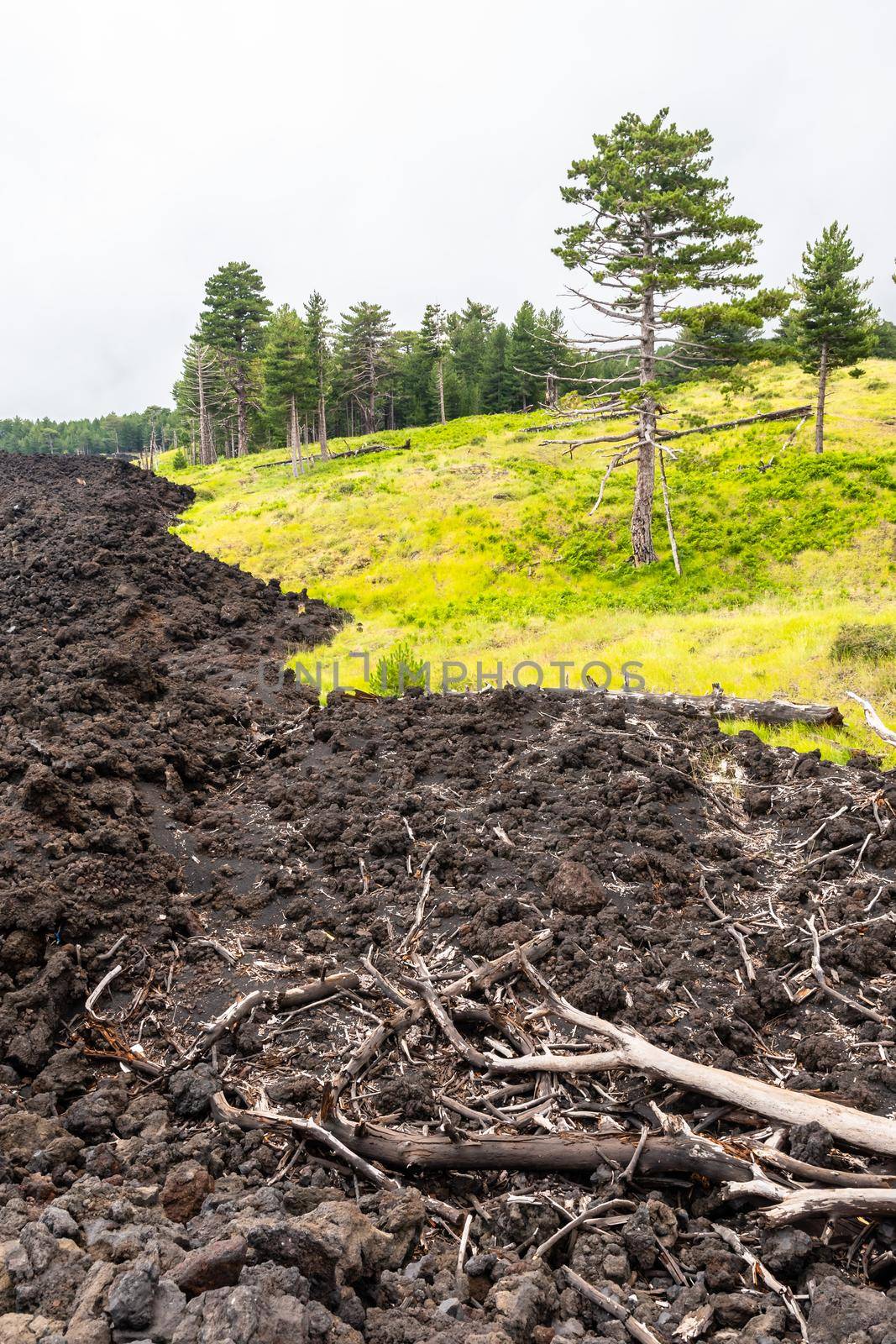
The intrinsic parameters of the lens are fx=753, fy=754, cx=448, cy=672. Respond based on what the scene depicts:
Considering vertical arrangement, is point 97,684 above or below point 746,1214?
above

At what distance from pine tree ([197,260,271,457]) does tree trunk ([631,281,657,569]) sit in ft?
121

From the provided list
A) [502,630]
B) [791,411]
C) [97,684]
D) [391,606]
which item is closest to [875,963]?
[97,684]

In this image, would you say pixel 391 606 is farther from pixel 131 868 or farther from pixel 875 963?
pixel 875 963

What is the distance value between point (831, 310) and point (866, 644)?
78.4 ft

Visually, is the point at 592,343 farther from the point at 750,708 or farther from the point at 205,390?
the point at 205,390

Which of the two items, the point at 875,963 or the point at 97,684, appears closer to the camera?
the point at 875,963

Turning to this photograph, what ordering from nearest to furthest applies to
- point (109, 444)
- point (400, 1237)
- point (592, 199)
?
point (400, 1237) < point (592, 199) < point (109, 444)

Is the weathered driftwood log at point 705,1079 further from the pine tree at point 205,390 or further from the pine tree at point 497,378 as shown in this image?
the pine tree at point 497,378

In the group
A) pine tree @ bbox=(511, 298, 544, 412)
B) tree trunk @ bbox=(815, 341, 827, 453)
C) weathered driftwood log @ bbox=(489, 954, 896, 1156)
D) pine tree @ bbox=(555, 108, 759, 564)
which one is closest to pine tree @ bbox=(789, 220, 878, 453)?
tree trunk @ bbox=(815, 341, 827, 453)

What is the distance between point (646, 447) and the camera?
1952 cm

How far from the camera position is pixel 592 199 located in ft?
60.9

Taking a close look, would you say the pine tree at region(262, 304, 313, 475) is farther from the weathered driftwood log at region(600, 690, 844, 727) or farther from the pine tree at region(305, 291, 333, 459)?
the weathered driftwood log at region(600, 690, 844, 727)

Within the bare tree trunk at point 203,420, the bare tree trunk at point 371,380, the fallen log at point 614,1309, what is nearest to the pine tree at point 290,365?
the bare tree trunk at point 203,420

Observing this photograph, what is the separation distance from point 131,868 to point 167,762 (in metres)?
1.80
